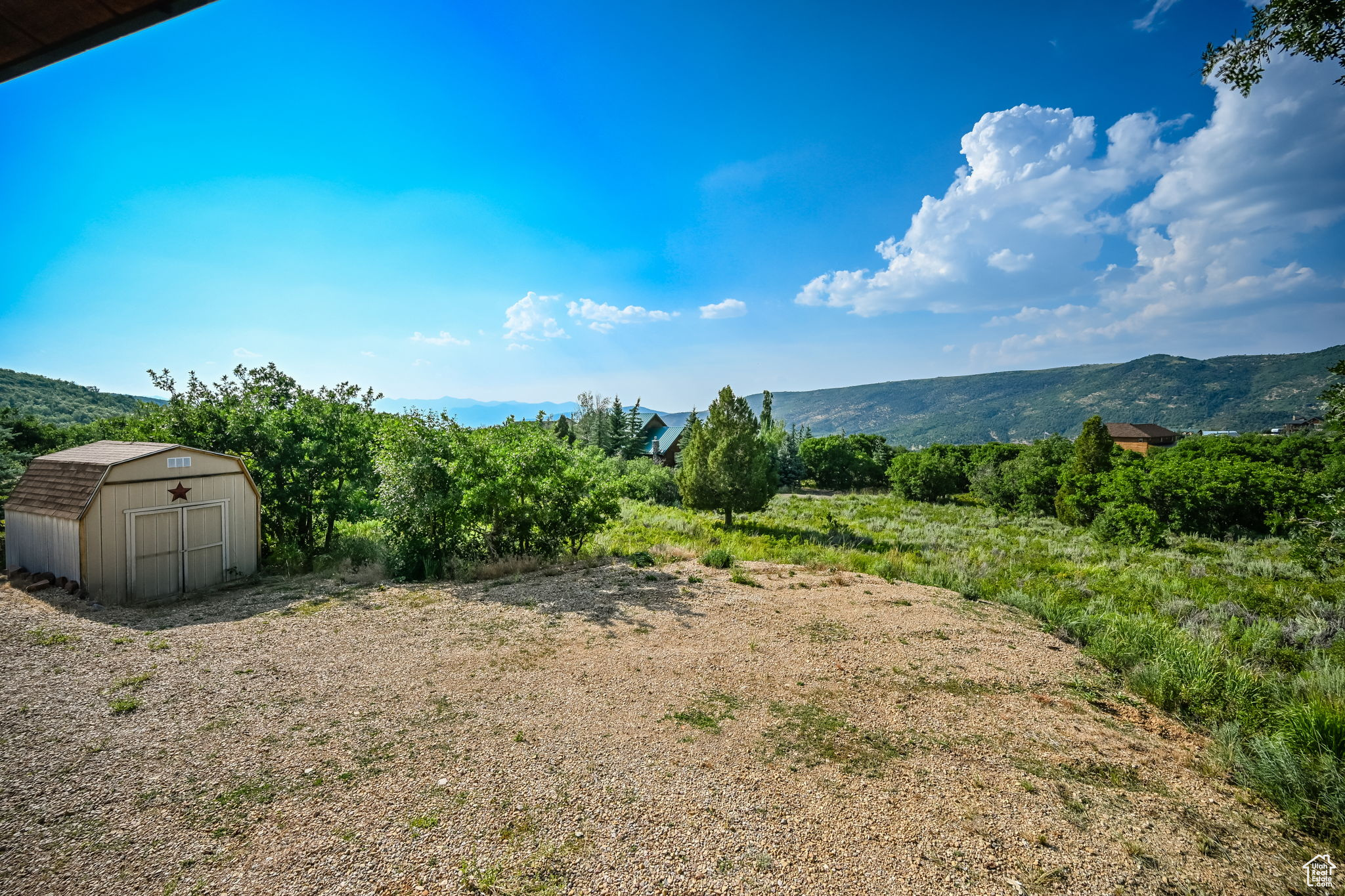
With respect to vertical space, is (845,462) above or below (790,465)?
above

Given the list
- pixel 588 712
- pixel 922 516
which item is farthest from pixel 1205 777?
pixel 922 516

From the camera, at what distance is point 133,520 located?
1011 centimetres

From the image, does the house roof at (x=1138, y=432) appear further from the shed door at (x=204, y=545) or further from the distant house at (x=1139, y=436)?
the shed door at (x=204, y=545)

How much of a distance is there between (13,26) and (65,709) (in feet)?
26.1

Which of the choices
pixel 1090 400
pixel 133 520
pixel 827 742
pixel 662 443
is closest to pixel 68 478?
pixel 133 520

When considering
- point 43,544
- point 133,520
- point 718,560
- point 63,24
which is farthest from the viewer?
point 718,560

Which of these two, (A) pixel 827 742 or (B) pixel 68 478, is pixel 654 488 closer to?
(B) pixel 68 478

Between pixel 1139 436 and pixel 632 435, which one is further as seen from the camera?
pixel 1139 436

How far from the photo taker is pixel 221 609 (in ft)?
30.6

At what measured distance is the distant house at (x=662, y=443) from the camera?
1848 inches

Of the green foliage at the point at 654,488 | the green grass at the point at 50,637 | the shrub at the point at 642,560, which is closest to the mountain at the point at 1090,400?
the green foliage at the point at 654,488

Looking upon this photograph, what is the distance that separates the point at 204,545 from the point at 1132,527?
88.0ft

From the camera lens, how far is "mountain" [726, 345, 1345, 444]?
93312mm

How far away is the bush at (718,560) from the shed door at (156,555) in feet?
38.3
